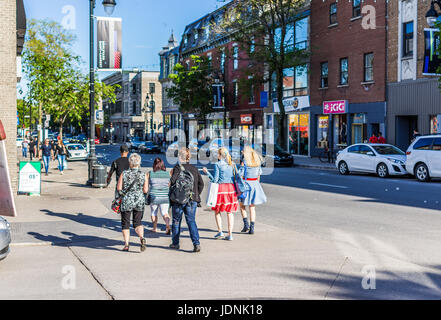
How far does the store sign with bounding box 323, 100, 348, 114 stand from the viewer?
34.0 meters

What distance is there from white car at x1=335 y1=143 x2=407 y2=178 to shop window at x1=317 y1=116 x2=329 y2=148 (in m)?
11.4

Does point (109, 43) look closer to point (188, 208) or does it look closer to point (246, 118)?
point (188, 208)

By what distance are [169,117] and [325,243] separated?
68448mm

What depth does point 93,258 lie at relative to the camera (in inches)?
332

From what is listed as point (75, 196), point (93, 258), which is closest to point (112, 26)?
point (75, 196)

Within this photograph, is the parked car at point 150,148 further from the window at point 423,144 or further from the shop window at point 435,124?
the window at point 423,144

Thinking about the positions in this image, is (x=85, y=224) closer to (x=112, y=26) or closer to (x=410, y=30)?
(x=112, y=26)

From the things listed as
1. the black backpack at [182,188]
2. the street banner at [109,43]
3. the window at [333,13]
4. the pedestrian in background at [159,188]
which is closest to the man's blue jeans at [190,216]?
the black backpack at [182,188]

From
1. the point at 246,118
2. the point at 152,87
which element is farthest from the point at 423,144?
the point at 152,87

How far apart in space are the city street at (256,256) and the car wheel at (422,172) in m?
5.90

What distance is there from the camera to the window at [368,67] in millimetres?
31938

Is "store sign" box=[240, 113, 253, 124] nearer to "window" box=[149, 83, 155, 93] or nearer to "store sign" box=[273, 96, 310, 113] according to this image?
"store sign" box=[273, 96, 310, 113]

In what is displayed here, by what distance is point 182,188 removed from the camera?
28.8 feet

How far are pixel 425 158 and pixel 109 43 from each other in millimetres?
12298
